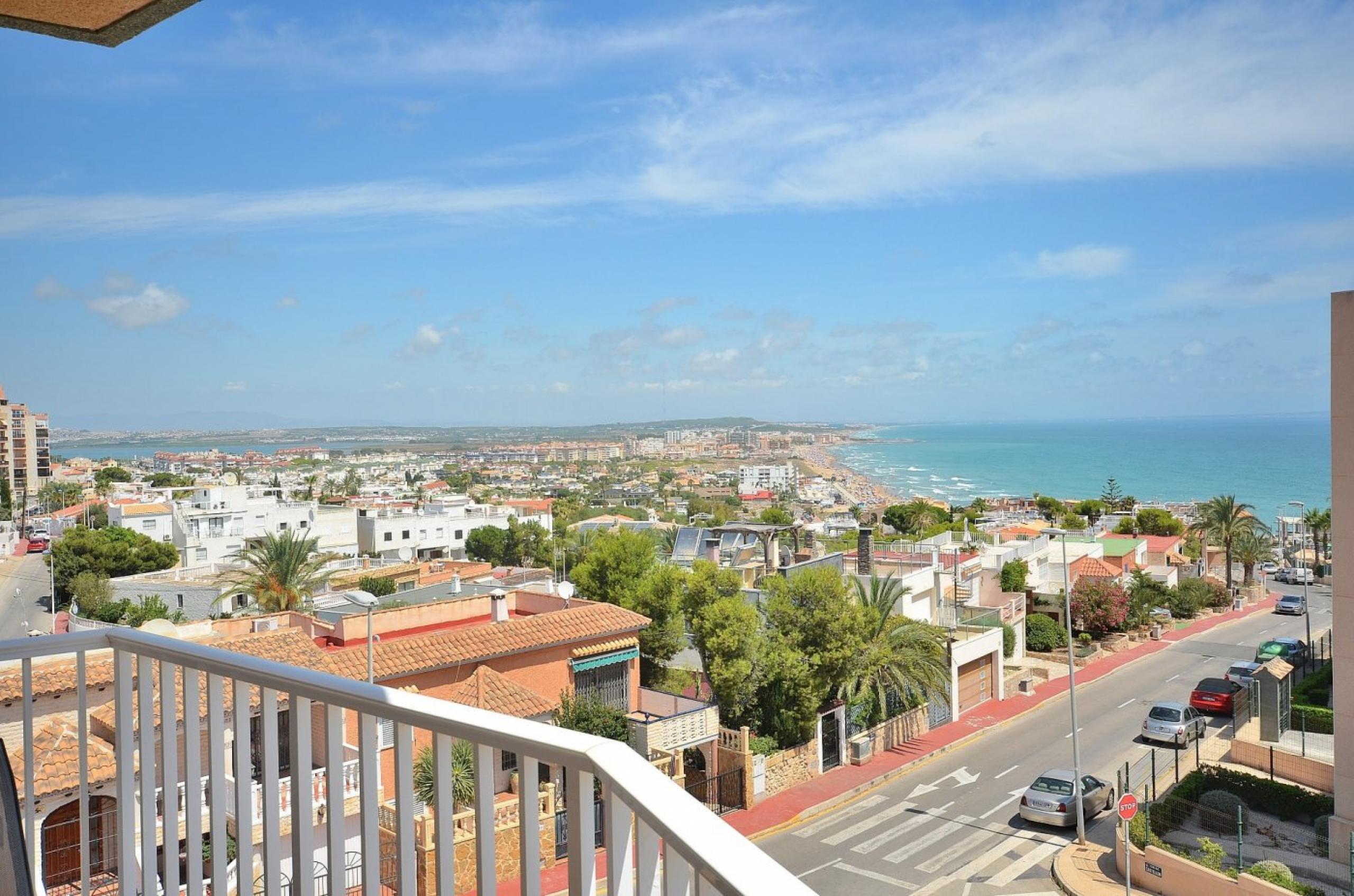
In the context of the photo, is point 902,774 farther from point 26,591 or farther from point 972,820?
point 26,591

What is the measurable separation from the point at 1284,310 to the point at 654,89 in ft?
151

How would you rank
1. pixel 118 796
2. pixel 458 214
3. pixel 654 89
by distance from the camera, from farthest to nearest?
pixel 458 214, pixel 654 89, pixel 118 796

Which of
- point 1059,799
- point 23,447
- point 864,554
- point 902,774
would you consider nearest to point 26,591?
point 23,447

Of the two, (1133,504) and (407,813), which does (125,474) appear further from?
(407,813)

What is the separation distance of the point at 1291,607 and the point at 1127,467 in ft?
354

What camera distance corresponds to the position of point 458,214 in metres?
96.4

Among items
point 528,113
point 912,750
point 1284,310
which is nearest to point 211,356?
point 528,113

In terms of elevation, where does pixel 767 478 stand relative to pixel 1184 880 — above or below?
below

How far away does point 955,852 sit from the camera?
12.3 metres

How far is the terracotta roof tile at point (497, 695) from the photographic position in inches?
474

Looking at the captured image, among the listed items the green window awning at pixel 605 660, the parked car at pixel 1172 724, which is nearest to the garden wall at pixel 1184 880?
the parked car at pixel 1172 724

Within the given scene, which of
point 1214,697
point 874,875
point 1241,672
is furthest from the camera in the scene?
point 1241,672

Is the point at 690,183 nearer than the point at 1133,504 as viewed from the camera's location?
No

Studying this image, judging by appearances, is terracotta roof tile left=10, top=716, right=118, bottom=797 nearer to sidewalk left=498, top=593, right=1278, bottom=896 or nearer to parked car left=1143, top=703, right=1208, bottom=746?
sidewalk left=498, top=593, right=1278, bottom=896
